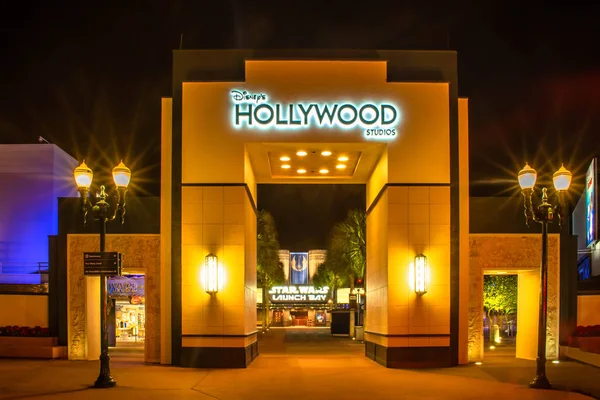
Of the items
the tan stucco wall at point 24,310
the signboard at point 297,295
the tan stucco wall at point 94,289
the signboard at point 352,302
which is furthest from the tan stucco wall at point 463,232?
the signboard at point 297,295

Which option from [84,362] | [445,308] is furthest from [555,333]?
[84,362]

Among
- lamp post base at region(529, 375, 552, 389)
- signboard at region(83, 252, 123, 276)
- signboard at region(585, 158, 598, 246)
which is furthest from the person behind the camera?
signboard at region(585, 158, 598, 246)

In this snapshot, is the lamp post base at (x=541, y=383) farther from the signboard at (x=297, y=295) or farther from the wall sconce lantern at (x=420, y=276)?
the signboard at (x=297, y=295)

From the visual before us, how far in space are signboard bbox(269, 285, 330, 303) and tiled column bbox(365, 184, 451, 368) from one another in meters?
50.2

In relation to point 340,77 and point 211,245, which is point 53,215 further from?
point 340,77

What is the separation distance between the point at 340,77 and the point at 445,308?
6776 millimetres

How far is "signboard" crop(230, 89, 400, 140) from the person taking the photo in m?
18.8

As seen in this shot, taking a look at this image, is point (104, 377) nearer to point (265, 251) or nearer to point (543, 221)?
point (543, 221)

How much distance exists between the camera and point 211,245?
18.8 metres

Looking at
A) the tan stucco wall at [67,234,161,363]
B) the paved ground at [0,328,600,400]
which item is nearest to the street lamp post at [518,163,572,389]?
the paved ground at [0,328,600,400]

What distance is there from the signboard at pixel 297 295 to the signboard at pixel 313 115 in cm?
5047

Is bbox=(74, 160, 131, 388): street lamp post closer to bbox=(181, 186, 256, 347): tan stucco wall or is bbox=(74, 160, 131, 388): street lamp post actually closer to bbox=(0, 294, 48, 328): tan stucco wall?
bbox=(181, 186, 256, 347): tan stucco wall

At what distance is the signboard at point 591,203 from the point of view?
42.2 m

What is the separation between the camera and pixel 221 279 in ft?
61.0
